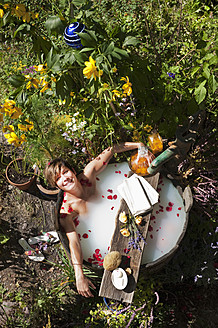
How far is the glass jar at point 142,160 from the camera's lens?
2193mm

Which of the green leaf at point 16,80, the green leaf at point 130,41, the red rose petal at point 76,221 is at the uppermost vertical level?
the green leaf at point 130,41

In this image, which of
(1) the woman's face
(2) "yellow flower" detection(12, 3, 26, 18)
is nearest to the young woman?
(1) the woman's face

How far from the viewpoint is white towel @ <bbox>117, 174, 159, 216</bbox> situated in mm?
2049

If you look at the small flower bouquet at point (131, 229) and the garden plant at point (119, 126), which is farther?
the small flower bouquet at point (131, 229)

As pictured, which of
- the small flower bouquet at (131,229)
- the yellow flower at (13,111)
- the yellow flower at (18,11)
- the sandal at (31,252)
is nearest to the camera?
the yellow flower at (18,11)

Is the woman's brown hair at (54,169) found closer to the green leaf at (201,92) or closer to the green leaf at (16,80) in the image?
the green leaf at (16,80)

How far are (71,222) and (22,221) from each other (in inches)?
31.6

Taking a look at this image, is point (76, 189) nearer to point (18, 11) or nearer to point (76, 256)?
point (76, 256)

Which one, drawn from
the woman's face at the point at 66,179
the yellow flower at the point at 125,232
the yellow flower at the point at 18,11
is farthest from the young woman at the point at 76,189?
the yellow flower at the point at 18,11

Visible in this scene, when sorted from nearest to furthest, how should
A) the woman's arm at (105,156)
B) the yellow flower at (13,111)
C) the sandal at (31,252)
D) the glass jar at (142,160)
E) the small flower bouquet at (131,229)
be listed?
the yellow flower at (13,111)
the small flower bouquet at (131,229)
the glass jar at (142,160)
the woman's arm at (105,156)
the sandal at (31,252)

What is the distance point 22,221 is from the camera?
9.27 ft

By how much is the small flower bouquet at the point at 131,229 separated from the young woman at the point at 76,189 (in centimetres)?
38

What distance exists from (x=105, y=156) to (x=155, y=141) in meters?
0.40

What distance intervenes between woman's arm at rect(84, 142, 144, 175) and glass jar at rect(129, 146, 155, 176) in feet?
0.36
